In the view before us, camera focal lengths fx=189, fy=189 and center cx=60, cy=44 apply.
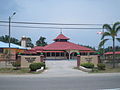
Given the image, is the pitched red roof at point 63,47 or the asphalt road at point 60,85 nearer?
the asphalt road at point 60,85

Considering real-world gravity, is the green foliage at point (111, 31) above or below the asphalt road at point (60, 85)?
above

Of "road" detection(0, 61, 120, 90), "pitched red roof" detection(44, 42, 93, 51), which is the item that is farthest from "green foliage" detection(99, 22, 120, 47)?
"pitched red roof" detection(44, 42, 93, 51)

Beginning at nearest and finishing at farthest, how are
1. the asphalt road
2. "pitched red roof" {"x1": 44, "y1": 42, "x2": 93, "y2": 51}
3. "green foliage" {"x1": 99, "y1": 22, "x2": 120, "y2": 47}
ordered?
the asphalt road
"green foliage" {"x1": 99, "y1": 22, "x2": 120, "y2": 47}
"pitched red roof" {"x1": 44, "y1": 42, "x2": 93, "y2": 51}

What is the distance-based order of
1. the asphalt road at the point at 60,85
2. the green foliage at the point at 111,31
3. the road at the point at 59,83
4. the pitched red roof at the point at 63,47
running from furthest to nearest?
the pitched red roof at the point at 63,47 < the green foliage at the point at 111,31 < the road at the point at 59,83 < the asphalt road at the point at 60,85

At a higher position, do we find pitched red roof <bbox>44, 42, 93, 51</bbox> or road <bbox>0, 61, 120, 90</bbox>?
pitched red roof <bbox>44, 42, 93, 51</bbox>

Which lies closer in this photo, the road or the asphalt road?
the asphalt road

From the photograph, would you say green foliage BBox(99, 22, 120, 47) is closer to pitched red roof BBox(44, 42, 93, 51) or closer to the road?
the road

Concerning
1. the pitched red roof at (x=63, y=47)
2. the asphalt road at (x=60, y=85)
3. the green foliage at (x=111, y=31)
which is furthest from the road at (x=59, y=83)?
the pitched red roof at (x=63, y=47)

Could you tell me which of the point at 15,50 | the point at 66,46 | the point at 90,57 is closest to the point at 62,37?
the point at 66,46

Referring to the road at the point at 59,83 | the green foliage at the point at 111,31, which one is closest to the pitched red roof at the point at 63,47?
the green foliage at the point at 111,31

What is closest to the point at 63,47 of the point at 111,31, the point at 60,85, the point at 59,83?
the point at 111,31

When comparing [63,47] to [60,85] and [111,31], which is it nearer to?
[111,31]

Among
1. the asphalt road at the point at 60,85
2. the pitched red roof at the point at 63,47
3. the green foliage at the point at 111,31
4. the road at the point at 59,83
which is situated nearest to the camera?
the asphalt road at the point at 60,85

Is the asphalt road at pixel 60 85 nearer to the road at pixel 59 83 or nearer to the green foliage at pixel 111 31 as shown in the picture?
the road at pixel 59 83
